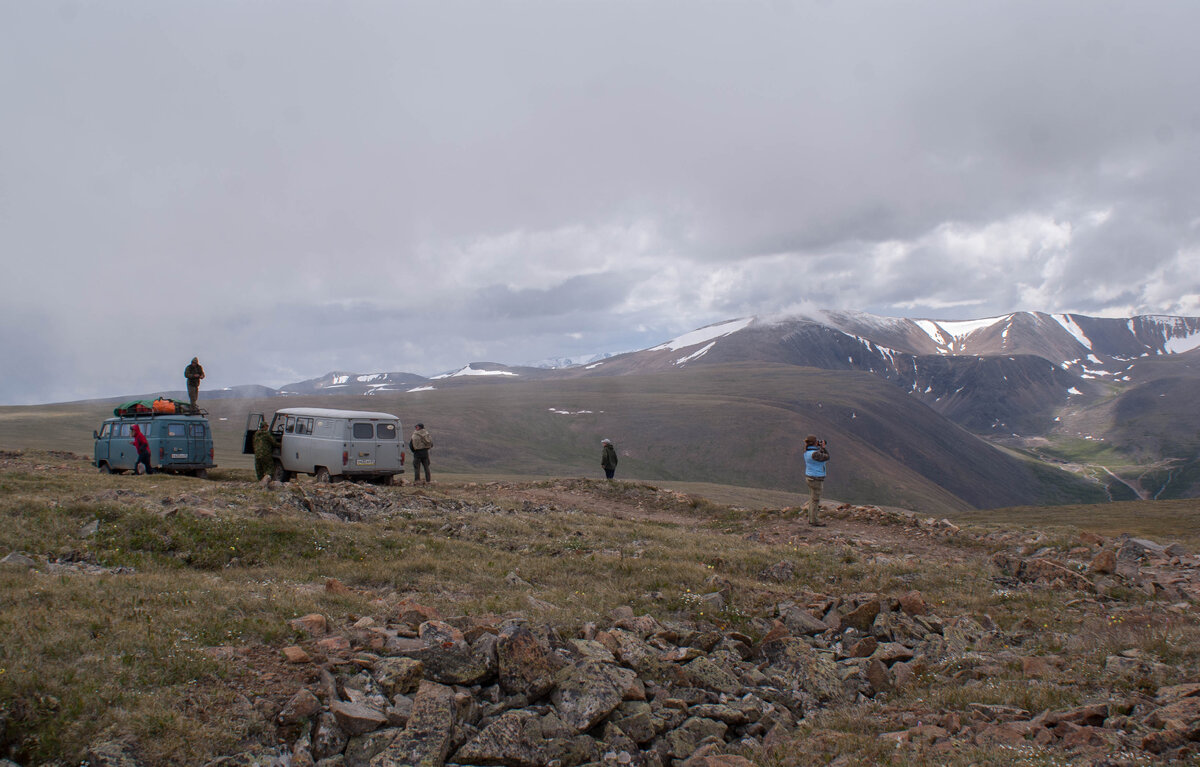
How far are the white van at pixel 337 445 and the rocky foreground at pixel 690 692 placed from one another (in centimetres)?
1338

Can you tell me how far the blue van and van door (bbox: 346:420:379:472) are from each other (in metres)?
6.23

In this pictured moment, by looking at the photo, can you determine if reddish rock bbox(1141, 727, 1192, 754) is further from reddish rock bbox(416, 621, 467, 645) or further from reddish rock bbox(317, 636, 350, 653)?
reddish rock bbox(317, 636, 350, 653)

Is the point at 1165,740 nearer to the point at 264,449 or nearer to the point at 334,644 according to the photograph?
the point at 334,644

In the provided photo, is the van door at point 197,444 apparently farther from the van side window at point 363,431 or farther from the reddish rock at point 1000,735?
the reddish rock at point 1000,735

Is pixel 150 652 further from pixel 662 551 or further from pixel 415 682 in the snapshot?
pixel 662 551

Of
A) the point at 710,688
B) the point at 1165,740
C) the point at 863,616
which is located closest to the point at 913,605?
the point at 863,616

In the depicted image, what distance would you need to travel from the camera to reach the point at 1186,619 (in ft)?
33.8

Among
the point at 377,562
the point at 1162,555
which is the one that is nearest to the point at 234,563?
the point at 377,562

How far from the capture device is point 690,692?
27.0 feet

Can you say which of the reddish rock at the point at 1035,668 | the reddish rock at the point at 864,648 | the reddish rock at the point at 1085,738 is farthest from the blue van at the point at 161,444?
the reddish rock at the point at 1085,738

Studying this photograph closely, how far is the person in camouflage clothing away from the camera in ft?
84.3

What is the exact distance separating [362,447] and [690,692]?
19.5 m

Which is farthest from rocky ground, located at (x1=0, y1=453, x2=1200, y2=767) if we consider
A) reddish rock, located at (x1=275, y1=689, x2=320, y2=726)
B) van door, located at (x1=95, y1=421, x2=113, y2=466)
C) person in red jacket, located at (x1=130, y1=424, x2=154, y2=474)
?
van door, located at (x1=95, y1=421, x2=113, y2=466)

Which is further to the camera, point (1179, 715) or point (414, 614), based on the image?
point (414, 614)
